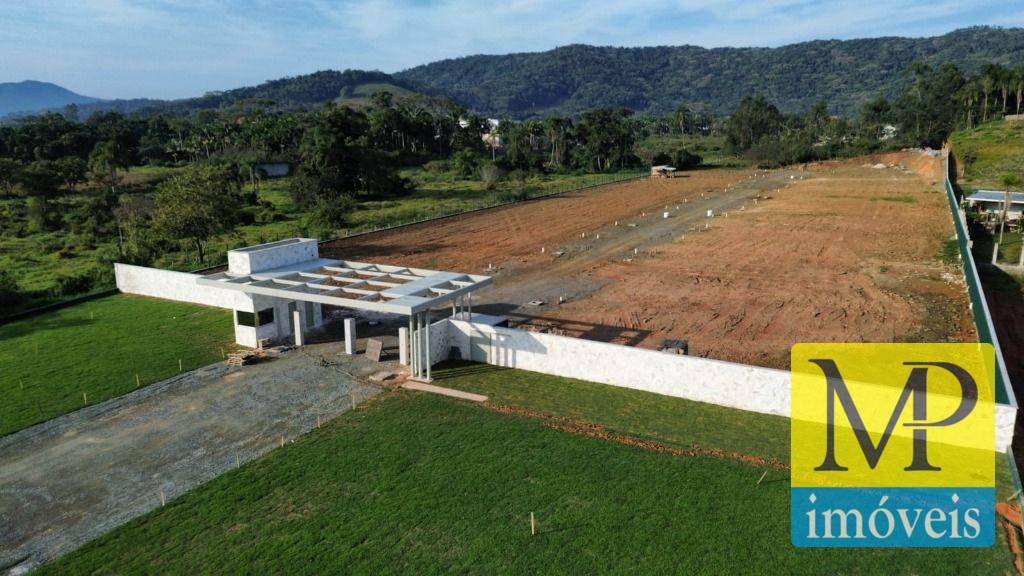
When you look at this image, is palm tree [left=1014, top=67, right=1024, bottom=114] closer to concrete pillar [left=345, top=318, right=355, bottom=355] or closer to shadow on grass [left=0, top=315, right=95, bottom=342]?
concrete pillar [left=345, top=318, right=355, bottom=355]

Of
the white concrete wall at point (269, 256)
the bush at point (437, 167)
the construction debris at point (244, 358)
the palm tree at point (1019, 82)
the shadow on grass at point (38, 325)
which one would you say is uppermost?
the palm tree at point (1019, 82)

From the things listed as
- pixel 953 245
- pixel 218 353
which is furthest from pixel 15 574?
pixel 953 245

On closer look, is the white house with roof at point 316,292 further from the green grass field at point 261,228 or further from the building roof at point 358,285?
the green grass field at point 261,228

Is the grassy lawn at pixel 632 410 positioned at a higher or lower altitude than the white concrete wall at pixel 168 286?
lower

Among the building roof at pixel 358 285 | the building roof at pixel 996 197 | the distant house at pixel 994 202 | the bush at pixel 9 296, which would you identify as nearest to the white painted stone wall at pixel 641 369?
the building roof at pixel 358 285

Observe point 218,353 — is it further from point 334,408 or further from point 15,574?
point 15,574

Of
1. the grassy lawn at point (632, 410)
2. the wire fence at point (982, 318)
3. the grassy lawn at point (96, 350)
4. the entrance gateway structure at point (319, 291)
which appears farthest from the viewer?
the entrance gateway structure at point (319, 291)

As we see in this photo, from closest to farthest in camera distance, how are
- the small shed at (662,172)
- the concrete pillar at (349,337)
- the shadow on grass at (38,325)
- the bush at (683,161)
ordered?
1. the concrete pillar at (349,337)
2. the shadow on grass at (38,325)
3. the small shed at (662,172)
4. the bush at (683,161)
